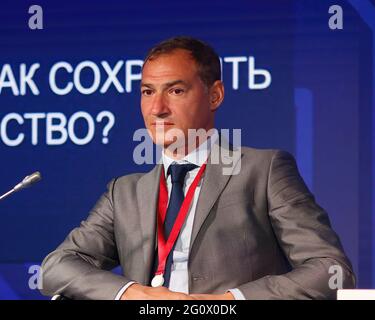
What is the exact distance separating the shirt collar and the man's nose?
0.19 m

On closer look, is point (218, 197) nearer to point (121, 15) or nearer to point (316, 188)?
point (316, 188)

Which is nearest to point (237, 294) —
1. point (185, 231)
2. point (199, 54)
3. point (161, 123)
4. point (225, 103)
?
point (185, 231)

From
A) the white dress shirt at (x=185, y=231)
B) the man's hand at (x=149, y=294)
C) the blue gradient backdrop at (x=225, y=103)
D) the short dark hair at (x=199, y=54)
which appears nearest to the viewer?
the man's hand at (x=149, y=294)

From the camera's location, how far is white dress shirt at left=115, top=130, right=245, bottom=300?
388 cm

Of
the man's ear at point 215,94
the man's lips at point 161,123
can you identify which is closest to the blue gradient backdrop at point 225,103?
the man's ear at point 215,94

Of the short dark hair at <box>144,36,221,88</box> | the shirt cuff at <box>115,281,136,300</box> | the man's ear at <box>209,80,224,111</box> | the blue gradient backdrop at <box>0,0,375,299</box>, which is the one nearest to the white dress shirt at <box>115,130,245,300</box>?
the shirt cuff at <box>115,281,136,300</box>

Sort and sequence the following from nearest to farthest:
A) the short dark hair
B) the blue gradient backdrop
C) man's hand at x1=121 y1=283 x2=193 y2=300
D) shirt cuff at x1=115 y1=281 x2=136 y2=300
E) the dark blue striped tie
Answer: man's hand at x1=121 y1=283 x2=193 y2=300 < shirt cuff at x1=115 y1=281 x2=136 y2=300 < the dark blue striped tie < the short dark hair < the blue gradient backdrop

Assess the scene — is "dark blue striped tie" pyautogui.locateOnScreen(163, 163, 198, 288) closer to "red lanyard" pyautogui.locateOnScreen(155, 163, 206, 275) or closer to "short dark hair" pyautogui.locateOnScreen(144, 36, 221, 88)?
"red lanyard" pyautogui.locateOnScreen(155, 163, 206, 275)

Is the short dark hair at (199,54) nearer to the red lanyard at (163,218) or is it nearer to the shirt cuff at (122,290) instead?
the red lanyard at (163,218)

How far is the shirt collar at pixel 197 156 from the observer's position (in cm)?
410

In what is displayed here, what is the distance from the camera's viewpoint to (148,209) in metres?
4.06

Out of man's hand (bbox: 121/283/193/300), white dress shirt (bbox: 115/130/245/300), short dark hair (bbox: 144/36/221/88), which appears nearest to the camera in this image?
man's hand (bbox: 121/283/193/300)

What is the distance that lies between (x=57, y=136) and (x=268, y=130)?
104cm
